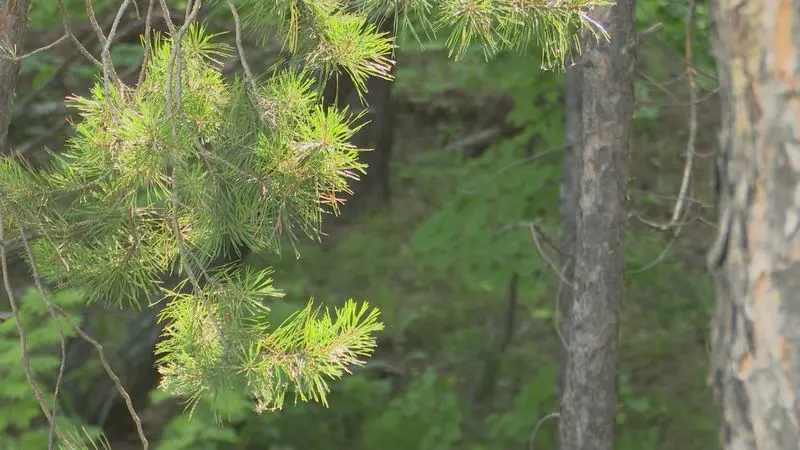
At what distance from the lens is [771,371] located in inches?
80.0

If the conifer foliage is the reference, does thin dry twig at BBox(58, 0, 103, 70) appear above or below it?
above

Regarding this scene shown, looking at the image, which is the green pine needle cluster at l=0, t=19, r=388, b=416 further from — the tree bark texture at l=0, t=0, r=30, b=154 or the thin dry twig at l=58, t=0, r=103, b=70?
the tree bark texture at l=0, t=0, r=30, b=154

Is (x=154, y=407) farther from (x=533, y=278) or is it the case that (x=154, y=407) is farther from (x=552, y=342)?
(x=552, y=342)

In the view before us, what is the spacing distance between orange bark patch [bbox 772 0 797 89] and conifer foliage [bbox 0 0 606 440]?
92 centimetres

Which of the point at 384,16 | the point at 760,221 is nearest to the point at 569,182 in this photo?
the point at 384,16

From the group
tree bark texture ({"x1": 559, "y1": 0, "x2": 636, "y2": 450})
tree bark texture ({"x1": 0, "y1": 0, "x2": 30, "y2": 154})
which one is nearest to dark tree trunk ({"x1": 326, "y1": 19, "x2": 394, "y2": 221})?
tree bark texture ({"x1": 559, "y1": 0, "x2": 636, "y2": 450})

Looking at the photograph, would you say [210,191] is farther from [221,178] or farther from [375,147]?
[375,147]

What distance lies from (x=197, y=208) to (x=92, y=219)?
37 centimetres

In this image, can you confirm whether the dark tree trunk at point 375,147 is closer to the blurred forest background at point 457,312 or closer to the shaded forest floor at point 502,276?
the blurred forest background at point 457,312

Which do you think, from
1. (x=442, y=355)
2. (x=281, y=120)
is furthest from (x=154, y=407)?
(x=281, y=120)

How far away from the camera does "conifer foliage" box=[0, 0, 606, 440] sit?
2.60 meters

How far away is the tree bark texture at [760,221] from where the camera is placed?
1.98 m

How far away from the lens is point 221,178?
8.82 ft

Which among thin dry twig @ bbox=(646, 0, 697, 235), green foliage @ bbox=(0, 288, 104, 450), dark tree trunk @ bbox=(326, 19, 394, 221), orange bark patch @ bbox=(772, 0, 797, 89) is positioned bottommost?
green foliage @ bbox=(0, 288, 104, 450)
